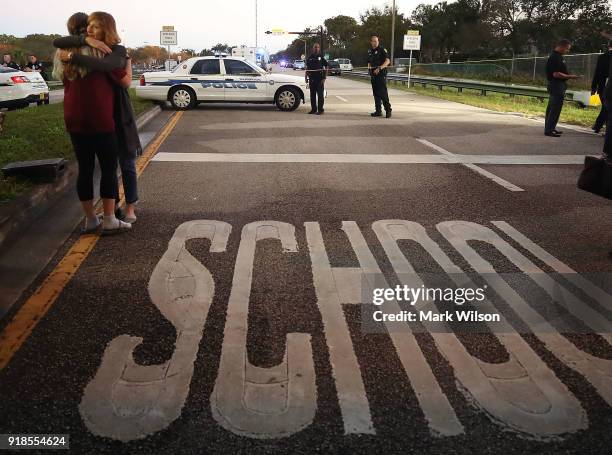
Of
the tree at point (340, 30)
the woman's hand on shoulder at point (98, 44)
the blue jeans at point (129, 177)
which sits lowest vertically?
the blue jeans at point (129, 177)

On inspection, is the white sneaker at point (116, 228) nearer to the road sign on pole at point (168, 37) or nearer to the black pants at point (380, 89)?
the black pants at point (380, 89)

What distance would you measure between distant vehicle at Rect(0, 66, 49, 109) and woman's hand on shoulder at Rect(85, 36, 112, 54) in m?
14.2

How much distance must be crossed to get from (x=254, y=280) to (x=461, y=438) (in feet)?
6.55

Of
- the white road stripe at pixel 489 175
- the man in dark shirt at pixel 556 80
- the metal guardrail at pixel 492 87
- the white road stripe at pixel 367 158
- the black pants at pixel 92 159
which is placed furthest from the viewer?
the metal guardrail at pixel 492 87

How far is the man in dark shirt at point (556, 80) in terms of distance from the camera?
Result: 11328 millimetres

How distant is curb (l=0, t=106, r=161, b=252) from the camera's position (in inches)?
188

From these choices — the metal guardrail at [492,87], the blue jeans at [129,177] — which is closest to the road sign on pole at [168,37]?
the metal guardrail at [492,87]

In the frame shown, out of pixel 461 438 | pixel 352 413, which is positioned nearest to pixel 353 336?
pixel 352 413

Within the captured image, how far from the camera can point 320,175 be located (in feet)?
24.9

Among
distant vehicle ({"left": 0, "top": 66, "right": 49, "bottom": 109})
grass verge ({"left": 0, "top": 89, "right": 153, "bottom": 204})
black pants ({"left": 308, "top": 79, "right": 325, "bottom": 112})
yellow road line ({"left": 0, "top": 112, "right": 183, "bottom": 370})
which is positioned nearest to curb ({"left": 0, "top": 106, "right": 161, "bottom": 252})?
grass verge ({"left": 0, "top": 89, "right": 153, "bottom": 204})

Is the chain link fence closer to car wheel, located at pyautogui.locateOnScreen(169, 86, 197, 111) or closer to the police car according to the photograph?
the police car

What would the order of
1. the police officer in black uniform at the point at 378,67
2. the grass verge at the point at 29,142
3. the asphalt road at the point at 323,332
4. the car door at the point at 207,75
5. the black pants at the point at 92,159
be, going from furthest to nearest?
the car door at the point at 207,75 < the police officer in black uniform at the point at 378,67 < the grass verge at the point at 29,142 < the black pants at the point at 92,159 < the asphalt road at the point at 323,332

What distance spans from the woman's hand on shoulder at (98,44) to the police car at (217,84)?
1232 cm

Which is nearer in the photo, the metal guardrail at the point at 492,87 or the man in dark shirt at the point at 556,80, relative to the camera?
the man in dark shirt at the point at 556,80
